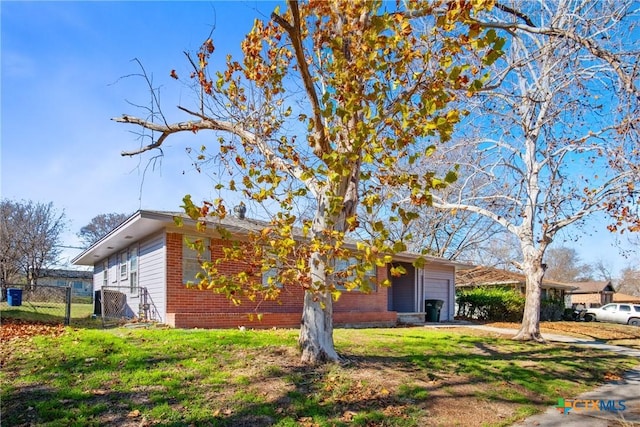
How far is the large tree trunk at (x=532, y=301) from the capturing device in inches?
550

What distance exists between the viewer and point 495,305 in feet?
79.6

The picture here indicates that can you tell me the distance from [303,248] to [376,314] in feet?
35.9

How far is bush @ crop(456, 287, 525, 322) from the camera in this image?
2420cm

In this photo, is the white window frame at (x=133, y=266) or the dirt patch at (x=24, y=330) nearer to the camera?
the dirt patch at (x=24, y=330)

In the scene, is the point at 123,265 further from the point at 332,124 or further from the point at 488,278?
the point at 488,278

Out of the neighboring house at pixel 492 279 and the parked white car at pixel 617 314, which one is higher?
the neighboring house at pixel 492 279

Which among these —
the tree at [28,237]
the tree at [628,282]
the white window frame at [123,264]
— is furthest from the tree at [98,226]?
the tree at [628,282]

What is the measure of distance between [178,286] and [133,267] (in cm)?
397

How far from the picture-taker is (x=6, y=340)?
28.5ft

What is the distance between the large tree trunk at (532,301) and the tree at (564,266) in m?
53.1

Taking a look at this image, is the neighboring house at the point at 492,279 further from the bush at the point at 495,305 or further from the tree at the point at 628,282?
the tree at the point at 628,282

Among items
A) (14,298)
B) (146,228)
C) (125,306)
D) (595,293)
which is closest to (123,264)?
(125,306)

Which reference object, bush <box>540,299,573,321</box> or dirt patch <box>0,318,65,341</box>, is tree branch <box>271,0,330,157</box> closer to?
dirt patch <box>0,318,65,341</box>

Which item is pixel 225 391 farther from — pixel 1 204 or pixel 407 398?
pixel 1 204
